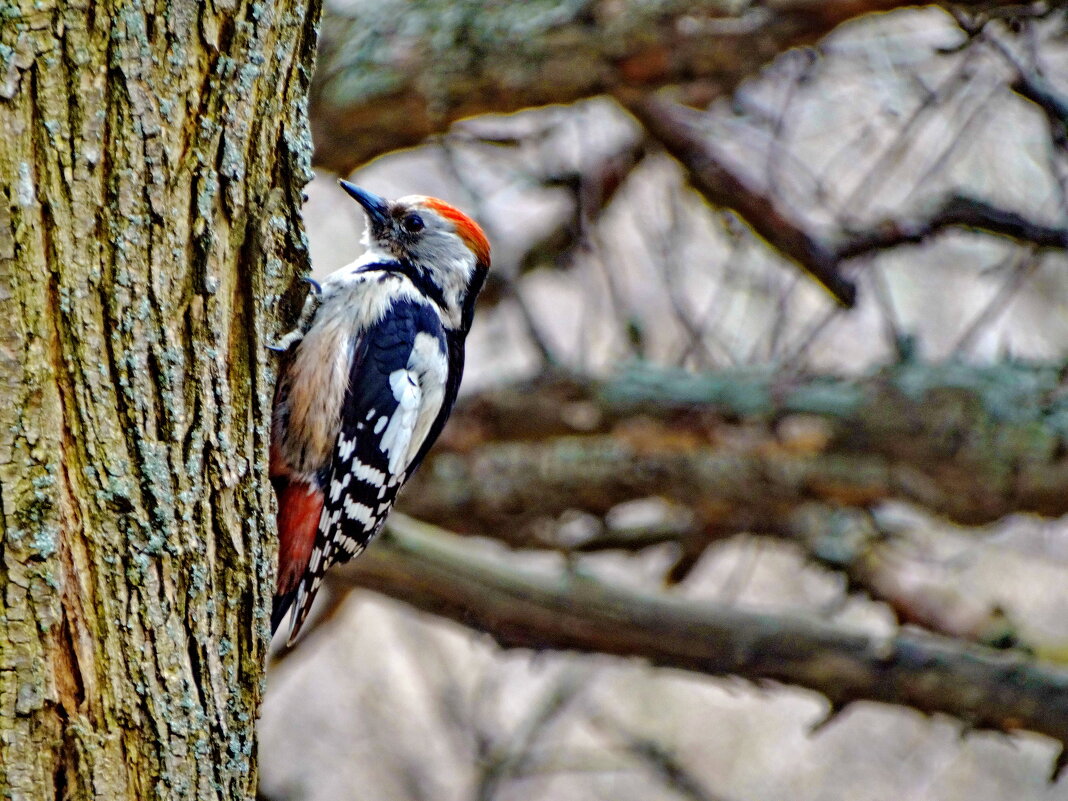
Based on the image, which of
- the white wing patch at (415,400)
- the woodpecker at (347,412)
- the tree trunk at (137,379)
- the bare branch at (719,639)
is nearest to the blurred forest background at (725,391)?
the bare branch at (719,639)

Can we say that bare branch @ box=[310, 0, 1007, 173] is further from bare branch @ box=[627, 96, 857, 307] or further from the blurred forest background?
bare branch @ box=[627, 96, 857, 307]

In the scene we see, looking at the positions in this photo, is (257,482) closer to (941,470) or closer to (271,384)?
(271,384)

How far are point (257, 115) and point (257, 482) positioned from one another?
72 centimetres

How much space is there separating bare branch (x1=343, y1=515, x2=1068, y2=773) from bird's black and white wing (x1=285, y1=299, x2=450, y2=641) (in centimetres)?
107

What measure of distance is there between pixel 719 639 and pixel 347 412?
2.01 meters

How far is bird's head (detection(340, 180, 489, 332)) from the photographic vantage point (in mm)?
4172

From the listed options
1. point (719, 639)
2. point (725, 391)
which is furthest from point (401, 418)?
point (725, 391)

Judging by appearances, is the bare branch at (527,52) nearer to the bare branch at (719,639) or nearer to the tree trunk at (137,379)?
the bare branch at (719,639)

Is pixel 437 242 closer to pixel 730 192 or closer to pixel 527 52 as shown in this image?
pixel 527 52

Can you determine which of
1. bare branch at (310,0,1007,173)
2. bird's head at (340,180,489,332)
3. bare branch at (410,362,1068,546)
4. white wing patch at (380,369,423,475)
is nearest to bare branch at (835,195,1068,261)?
bare branch at (410,362,1068,546)

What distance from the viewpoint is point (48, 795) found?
2033mm

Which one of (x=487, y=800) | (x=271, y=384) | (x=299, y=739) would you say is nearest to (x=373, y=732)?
(x=299, y=739)

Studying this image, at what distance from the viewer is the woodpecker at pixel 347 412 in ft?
10.9

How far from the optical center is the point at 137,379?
2.14m
